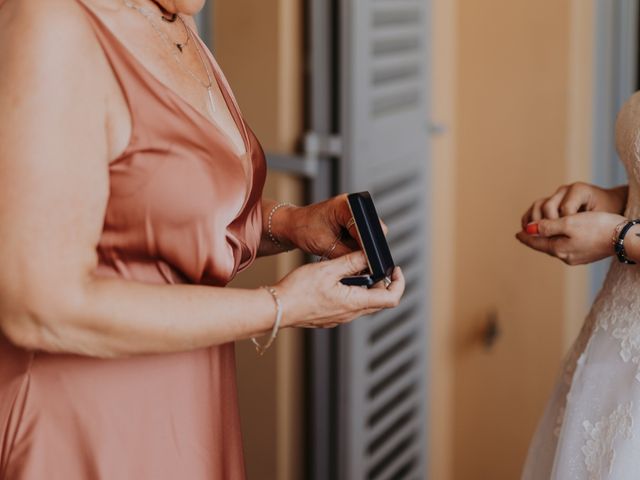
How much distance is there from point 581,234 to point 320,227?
0.42 metres

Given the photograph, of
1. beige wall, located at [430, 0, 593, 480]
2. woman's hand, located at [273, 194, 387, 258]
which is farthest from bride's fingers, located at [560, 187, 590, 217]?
beige wall, located at [430, 0, 593, 480]

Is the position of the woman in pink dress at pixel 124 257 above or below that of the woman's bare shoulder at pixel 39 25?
below

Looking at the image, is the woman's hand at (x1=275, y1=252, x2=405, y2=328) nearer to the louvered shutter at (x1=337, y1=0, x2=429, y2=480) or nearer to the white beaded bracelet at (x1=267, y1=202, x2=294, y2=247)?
the white beaded bracelet at (x1=267, y1=202, x2=294, y2=247)

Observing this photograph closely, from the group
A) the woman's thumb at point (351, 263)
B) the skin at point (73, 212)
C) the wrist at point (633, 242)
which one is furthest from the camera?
the wrist at point (633, 242)

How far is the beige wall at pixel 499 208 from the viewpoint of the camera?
3385 mm

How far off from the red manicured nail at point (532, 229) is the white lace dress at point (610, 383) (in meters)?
0.16

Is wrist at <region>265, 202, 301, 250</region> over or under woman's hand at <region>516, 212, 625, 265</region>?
over

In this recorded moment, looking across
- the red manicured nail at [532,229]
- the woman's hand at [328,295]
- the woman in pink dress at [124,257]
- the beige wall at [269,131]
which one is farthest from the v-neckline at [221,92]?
the beige wall at [269,131]

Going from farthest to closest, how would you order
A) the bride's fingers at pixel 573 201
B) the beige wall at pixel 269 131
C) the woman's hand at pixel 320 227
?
1. the beige wall at pixel 269 131
2. the bride's fingers at pixel 573 201
3. the woman's hand at pixel 320 227

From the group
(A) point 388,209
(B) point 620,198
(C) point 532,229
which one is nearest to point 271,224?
(C) point 532,229

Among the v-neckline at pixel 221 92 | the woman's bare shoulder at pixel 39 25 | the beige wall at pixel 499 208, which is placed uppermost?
the woman's bare shoulder at pixel 39 25

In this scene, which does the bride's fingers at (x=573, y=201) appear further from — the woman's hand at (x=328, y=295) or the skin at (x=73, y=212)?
the skin at (x=73, y=212)

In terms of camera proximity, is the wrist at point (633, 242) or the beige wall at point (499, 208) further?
the beige wall at point (499, 208)

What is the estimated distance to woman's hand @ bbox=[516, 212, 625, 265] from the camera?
1580 mm
